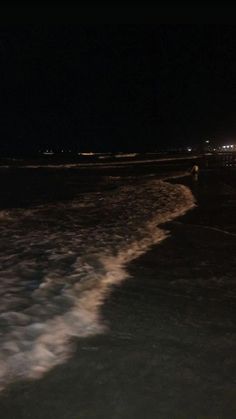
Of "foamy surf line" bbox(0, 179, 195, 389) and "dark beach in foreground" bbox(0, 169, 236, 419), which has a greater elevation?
"foamy surf line" bbox(0, 179, 195, 389)

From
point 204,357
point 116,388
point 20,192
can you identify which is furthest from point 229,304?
point 20,192

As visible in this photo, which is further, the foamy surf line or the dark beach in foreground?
the foamy surf line

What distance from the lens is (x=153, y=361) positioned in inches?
180

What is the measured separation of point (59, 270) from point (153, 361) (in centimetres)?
373

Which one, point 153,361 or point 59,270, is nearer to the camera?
point 153,361

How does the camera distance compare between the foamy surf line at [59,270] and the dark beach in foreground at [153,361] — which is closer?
the dark beach in foreground at [153,361]

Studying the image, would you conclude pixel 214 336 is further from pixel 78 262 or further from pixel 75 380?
pixel 78 262

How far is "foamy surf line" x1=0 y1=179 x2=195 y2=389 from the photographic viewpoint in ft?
16.1

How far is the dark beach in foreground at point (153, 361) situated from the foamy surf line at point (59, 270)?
0.86 feet

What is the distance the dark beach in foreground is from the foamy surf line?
26cm

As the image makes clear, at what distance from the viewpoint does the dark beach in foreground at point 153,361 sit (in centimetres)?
374

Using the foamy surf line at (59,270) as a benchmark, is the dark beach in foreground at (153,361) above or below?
below

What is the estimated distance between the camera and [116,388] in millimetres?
4023

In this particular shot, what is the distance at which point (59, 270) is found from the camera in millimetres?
8016
